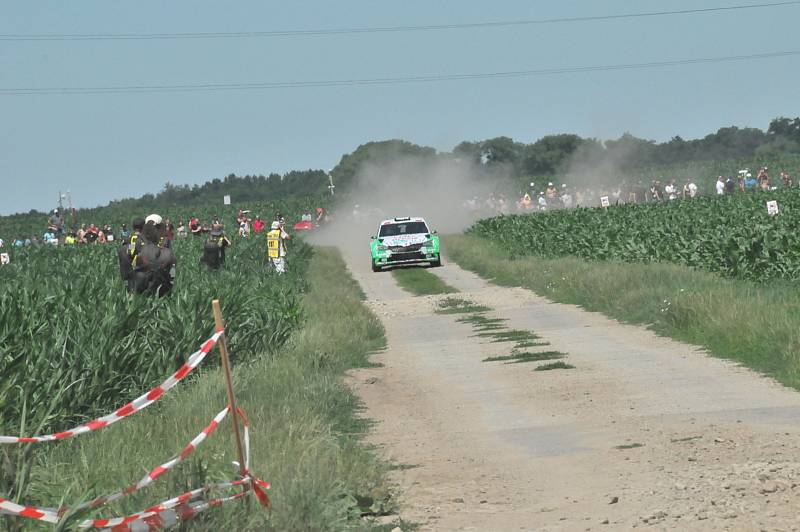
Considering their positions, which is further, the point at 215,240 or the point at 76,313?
the point at 215,240

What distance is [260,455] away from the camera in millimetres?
9398

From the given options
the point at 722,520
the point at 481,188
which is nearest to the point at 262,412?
the point at 722,520

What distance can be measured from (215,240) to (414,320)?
714cm

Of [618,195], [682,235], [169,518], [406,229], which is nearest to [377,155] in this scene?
[618,195]

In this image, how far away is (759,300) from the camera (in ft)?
62.2

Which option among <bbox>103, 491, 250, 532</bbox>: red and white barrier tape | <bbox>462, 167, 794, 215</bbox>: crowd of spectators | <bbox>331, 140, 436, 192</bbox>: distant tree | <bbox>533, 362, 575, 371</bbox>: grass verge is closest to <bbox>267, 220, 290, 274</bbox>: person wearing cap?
<bbox>533, 362, 575, 371</bbox>: grass verge

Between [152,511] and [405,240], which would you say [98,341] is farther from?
[405,240]

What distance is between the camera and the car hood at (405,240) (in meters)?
45.1

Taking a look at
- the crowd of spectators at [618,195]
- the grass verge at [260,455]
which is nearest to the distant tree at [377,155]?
the crowd of spectators at [618,195]

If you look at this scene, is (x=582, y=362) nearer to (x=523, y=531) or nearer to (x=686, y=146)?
(x=523, y=531)

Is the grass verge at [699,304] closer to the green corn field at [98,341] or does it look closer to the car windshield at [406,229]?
the green corn field at [98,341]

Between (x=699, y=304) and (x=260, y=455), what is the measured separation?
37.3 feet

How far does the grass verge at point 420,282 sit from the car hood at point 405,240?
86cm

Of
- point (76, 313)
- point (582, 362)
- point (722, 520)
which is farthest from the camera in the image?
point (582, 362)
